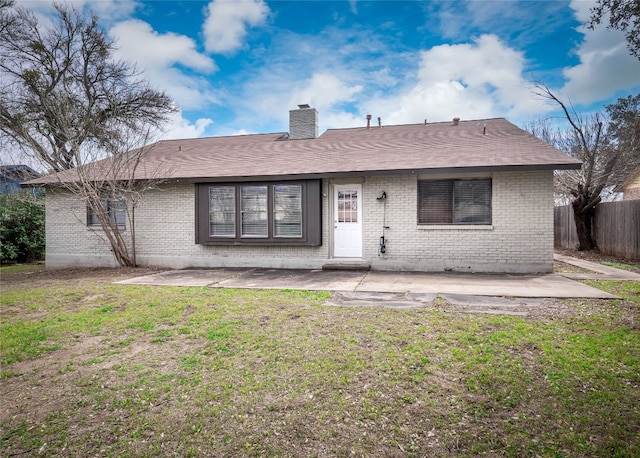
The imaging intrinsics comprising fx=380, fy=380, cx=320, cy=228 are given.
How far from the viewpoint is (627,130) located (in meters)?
16.0

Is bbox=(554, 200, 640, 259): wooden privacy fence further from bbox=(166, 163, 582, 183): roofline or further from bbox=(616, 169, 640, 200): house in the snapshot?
bbox=(616, 169, 640, 200): house

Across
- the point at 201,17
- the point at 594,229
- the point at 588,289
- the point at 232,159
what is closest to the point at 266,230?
the point at 232,159

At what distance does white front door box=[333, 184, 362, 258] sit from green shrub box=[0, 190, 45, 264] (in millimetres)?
11359

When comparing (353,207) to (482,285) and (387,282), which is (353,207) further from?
(482,285)

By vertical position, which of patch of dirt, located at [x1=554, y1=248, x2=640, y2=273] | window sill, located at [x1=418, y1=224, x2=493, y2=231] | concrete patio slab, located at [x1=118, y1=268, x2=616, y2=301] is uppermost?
window sill, located at [x1=418, y1=224, x2=493, y2=231]

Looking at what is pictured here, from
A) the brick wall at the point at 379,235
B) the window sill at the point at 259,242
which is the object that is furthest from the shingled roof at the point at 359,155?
the window sill at the point at 259,242

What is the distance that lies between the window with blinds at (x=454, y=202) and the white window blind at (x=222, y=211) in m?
5.50

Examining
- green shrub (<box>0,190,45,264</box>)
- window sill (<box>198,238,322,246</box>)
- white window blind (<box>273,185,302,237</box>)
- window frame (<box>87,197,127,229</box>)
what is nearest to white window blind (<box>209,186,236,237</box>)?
window sill (<box>198,238,322,246</box>)

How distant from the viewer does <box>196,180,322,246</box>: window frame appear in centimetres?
1079

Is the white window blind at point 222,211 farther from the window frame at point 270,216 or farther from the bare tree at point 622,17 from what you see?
the bare tree at point 622,17

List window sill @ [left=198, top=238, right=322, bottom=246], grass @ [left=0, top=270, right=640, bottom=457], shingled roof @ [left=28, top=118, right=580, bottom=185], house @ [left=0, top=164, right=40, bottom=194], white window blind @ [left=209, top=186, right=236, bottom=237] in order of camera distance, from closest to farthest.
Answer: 1. grass @ [left=0, top=270, right=640, bottom=457]
2. shingled roof @ [left=28, top=118, right=580, bottom=185]
3. window sill @ [left=198, top=238, right=322, bottom=246]
4. white window blind @ [left=209, top=186, right=236, bottom=237]
5. house @ [left=0, top=164, right=40, bottom=194]

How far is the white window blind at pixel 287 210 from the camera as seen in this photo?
11008mm

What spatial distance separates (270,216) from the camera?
11.2 metres

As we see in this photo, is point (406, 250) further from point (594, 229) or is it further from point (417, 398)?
point (594, 229)
